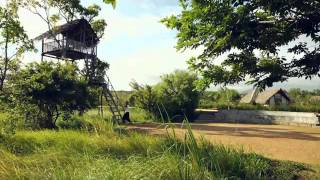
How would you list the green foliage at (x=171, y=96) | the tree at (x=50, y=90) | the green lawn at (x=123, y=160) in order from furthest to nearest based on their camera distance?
the green foliage at (x=171, y=96) → the tree at (x=50, y=90) → the green lawn at (x=123, y=160)

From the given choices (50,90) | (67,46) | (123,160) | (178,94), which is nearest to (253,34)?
(123,160)

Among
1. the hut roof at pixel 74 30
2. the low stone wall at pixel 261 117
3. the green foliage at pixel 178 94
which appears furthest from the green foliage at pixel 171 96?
the hut roof at pixel 74 30

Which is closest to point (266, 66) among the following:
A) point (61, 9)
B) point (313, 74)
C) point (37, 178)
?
point (313, 74)

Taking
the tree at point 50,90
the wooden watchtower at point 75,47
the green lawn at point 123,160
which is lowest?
the green lawn at point 123,160

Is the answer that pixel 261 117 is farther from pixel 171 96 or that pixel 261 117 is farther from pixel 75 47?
pixel 75 47

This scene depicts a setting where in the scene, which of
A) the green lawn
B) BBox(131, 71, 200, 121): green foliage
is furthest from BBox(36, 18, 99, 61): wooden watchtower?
the green lawn

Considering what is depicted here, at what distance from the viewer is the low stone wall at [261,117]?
25.8 metres

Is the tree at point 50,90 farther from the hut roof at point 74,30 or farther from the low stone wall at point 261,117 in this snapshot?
the low stone wall at point 261,117

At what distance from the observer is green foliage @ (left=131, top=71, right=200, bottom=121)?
28.6m

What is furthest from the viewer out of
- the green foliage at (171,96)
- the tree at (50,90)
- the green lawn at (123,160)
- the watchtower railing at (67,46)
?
the green foliage at (171,96)

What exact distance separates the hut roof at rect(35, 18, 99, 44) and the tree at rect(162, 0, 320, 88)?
1782 centimetres

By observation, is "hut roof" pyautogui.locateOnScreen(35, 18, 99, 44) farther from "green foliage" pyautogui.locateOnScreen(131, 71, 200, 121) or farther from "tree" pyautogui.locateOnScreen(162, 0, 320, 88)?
"tree" pyautogui.locateOnScreen(162, 0, 320, 88)

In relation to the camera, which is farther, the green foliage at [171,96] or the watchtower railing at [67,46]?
the green foliage at [171,96]

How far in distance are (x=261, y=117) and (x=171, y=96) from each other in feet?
20.7
